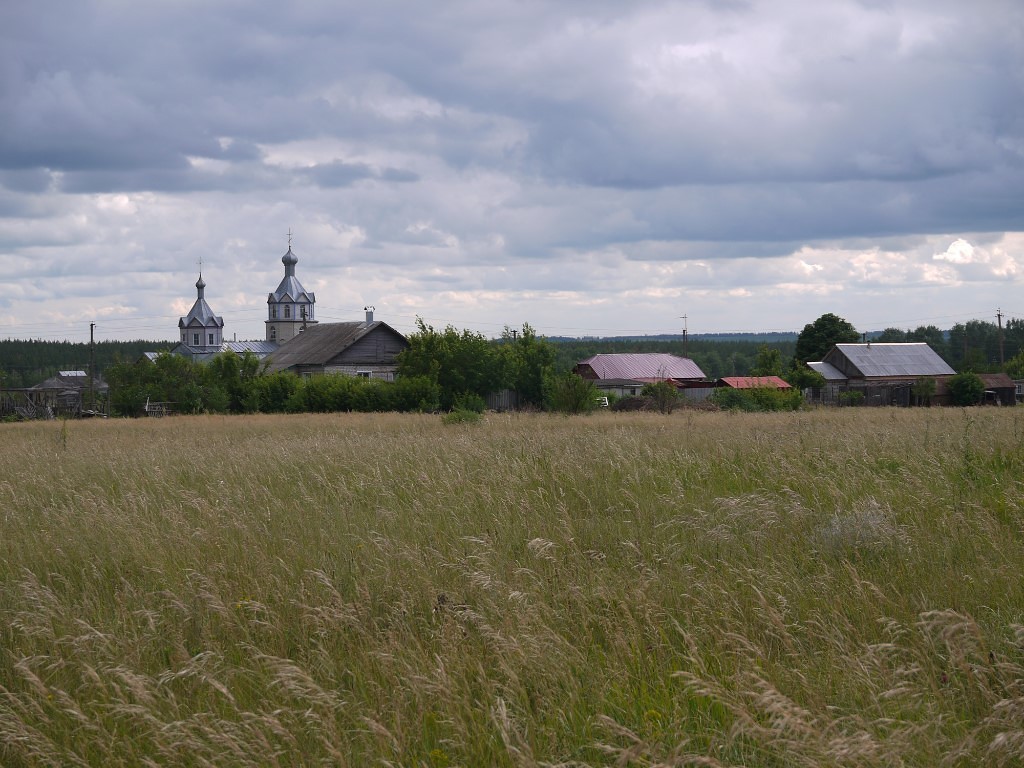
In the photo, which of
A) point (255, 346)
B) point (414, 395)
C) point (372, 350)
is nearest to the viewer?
point (414, 395)

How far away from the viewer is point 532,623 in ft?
16.1

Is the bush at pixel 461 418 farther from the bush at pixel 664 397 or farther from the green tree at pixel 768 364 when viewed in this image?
the green tree at pixel 768 364

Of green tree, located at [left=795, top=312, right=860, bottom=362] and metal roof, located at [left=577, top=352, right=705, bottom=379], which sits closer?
metal roof, located at [left=577, top=352, right=705, bottom=379]

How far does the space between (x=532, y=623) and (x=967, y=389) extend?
69.3 meters

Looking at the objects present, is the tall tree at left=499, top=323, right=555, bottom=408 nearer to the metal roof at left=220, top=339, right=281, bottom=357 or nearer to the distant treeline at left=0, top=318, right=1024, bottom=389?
the metal roof at left=220, top=339, right=281, bottom=357

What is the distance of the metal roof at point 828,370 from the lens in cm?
8100

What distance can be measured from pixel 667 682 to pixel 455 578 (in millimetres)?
1961

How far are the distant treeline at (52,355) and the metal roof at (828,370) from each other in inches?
4219

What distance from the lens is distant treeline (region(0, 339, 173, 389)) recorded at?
154 metres

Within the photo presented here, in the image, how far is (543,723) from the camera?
406 centimetres

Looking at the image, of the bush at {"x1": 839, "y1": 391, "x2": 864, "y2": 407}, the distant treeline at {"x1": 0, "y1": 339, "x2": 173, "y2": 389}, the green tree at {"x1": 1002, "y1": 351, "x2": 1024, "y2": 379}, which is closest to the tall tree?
the bush at {"x1": 839, "y1": 391, "x2": 864, "y2": 407}

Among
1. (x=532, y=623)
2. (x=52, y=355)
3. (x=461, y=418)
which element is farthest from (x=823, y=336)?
(x=52, y=355)

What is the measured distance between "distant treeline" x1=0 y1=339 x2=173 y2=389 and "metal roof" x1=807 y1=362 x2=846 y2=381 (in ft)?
352

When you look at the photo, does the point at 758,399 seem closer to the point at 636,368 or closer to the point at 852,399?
the point at 852,399
